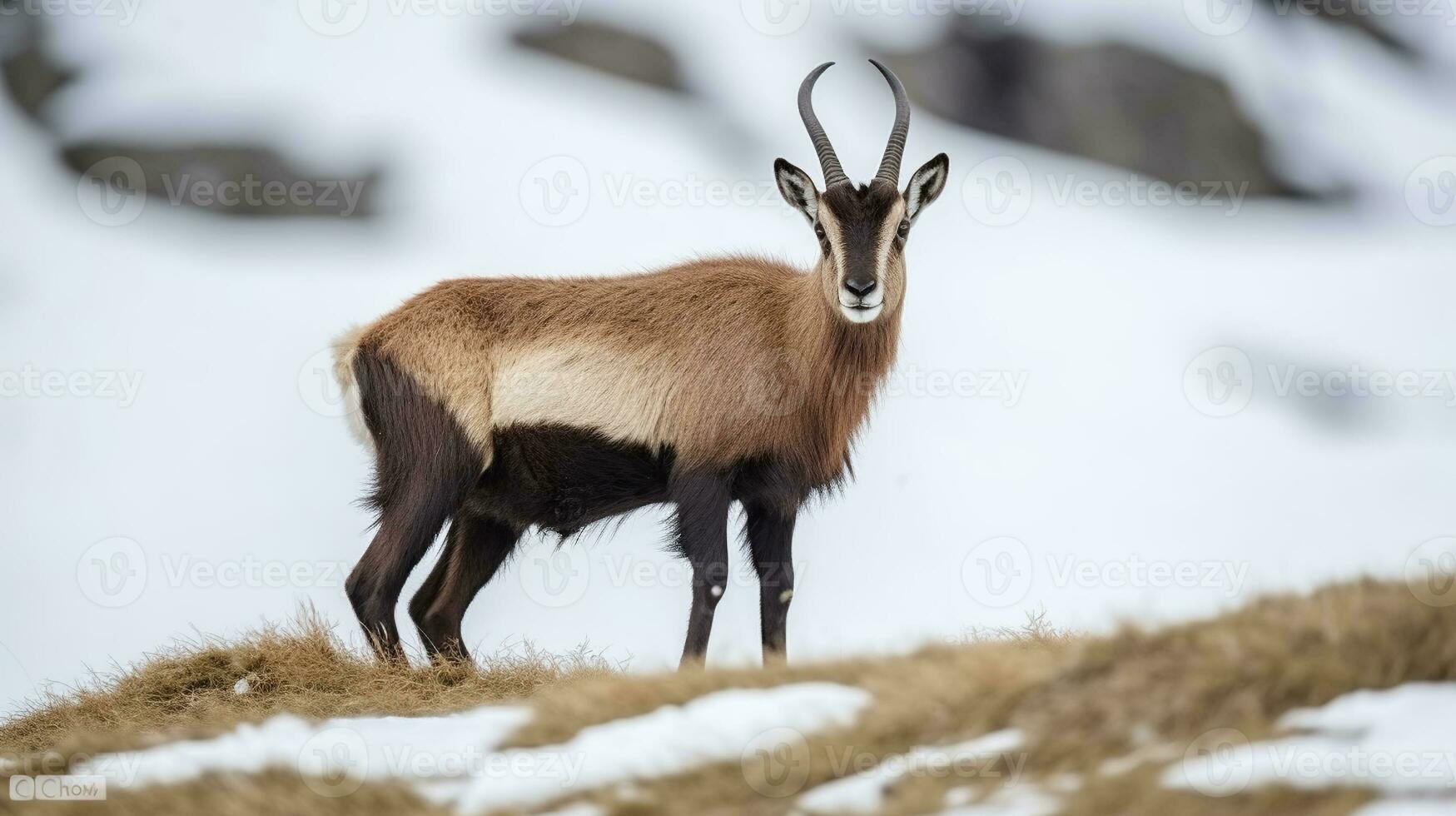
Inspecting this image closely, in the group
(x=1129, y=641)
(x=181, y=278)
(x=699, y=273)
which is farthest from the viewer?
(x=181, y=278)

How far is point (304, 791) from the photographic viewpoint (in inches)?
226

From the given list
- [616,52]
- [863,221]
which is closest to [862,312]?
[863,221]

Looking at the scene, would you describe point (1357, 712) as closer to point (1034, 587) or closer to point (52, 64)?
point (1034, 587)

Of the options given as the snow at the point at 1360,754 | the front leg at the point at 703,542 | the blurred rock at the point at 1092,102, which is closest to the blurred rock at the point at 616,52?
the blurred rock at the point at 1092,102

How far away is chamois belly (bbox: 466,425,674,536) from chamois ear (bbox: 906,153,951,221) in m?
2.48

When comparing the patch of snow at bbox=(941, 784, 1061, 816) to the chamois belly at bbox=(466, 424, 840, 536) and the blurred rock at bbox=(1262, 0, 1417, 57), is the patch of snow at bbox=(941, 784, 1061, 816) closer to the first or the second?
the chamois belly at bbox=(466, 424, 840, 536)

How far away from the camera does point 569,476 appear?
34.3ft

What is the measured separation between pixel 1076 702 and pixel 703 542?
5.02m

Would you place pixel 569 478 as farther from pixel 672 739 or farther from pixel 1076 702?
pixel 1076 702

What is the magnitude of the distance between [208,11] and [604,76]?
65.2 feet

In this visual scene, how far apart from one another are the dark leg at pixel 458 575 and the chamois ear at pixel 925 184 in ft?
12.7

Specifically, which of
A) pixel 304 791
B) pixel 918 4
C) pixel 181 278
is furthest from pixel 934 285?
pixel 304 791

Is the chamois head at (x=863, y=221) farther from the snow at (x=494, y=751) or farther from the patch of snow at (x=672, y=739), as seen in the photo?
the patch of snow at (x=672, y=739)

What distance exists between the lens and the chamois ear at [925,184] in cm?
1043
